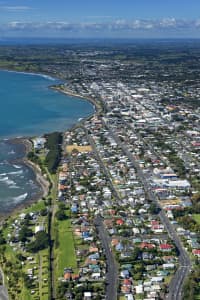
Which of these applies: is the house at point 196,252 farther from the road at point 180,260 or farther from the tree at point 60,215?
the tree at point 60,215

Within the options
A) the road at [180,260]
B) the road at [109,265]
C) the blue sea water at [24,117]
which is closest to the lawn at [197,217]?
the road at [180,260]

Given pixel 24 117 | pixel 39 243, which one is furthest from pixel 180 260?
pixel 24 117

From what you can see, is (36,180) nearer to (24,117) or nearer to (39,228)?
(39,228)

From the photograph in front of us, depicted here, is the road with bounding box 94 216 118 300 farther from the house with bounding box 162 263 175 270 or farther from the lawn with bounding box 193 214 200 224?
the lawn with bounding box 193 214 200 224

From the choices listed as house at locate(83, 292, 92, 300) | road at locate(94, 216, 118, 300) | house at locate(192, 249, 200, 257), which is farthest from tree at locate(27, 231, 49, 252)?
house at locate(192, 249, 200, 257)

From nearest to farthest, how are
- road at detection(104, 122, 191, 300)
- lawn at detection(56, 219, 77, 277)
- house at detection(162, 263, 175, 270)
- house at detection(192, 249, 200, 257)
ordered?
road at detection(104, 122, 191, 300)
house at detection(162, 263, 175, 270)
lawn at detection(56, 219, 77, 277)
house at detection(192, 249, 200, 257)

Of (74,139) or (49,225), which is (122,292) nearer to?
(49,225)
